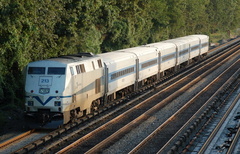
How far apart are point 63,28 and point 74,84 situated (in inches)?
451

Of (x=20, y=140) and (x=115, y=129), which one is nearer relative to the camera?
(x=20, y=140)

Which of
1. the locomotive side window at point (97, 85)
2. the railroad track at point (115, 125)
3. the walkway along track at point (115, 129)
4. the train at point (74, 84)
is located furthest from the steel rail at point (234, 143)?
the locomotive side window at point (97, 85)

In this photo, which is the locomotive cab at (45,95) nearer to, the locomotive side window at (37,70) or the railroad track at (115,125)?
the locomotive side window at (37,70)

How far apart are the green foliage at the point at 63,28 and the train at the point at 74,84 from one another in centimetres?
361

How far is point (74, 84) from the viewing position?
847 inches

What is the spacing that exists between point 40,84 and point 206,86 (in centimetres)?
1746

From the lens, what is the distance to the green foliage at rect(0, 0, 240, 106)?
971 inches

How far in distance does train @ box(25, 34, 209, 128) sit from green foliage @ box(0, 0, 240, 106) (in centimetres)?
361

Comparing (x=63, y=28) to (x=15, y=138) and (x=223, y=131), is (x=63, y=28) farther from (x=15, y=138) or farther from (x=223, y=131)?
(x=223, y=131)

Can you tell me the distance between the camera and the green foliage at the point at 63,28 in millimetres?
24672

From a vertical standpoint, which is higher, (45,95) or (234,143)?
(45,95)

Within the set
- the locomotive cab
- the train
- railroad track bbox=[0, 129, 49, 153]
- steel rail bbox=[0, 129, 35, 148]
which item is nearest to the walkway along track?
the train

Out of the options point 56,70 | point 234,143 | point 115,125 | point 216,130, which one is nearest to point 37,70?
point 56,70

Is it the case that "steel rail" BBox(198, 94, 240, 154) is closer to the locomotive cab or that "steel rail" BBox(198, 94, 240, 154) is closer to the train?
the train
